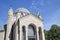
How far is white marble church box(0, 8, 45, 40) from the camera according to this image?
89.5 feet

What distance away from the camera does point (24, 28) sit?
91.9ft

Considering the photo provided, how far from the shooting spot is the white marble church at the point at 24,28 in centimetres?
2728

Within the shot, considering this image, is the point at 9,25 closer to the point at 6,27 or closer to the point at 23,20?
the point at 6,27

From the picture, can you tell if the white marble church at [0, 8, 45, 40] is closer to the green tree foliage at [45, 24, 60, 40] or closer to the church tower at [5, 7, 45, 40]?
the church tower at [5, 7, 45, 40]

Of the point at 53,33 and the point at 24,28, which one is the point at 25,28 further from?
the point at 53,33

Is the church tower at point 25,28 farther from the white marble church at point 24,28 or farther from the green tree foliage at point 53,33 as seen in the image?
the green tree foliage at point 53,33

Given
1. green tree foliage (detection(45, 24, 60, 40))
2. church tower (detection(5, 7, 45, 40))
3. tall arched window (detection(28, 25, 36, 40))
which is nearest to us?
church tower (detection(5, 7, 45, 40))

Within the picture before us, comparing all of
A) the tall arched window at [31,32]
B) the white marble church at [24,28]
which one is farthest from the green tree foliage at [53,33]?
the tall arched window at [31,32]

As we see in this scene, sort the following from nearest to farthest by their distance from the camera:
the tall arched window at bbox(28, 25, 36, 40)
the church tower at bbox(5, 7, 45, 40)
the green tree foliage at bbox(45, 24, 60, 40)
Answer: the church tower at bbox(5, 7, 45, 40)
the tall arched window at bbox(28, 25, 36, 40)
the green tree foliage at bbox(45, 24, 60, 40)

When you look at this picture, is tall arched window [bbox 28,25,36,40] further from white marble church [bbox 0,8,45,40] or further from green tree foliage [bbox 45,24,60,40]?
green tree foliage [bbox 45,24,60,40]

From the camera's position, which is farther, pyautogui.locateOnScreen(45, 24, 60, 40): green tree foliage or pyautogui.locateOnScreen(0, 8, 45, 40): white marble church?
pyautogui.locateOnScreen(45, 24, 60, 40): green tree foliage

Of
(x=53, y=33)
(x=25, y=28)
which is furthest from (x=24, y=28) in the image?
(x=53, y=33)

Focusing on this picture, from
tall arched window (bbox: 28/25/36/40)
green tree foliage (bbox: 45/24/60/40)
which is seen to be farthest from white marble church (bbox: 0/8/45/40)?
green tree foliage (bbox: 45/24/60/40)

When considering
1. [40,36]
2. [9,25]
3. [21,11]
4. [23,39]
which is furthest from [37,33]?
[21,11]
